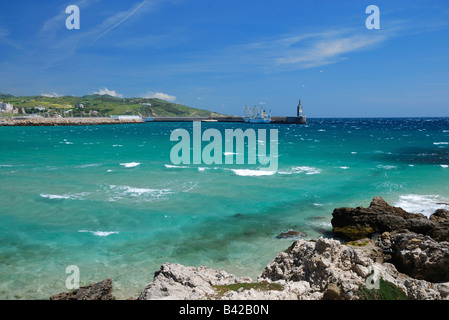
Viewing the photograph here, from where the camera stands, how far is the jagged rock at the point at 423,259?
29.7 ft

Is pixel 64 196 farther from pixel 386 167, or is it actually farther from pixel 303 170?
pixel 386 167

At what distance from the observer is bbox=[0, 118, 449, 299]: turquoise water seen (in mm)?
12980

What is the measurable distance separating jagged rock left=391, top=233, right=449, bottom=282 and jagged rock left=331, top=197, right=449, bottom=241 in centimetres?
317

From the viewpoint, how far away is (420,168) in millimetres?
36281

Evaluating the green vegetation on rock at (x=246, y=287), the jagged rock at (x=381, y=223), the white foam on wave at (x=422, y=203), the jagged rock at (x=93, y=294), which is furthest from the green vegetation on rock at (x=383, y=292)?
the white foam on wave at (x=422, y=203)

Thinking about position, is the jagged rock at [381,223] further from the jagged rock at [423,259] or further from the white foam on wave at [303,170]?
the white foam on wave at [303,170]

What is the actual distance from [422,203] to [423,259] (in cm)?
1401

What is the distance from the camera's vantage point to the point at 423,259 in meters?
9.37

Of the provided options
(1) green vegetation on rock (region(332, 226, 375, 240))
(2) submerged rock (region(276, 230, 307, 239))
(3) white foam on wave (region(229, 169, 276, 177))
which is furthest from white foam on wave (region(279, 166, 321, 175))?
(1) green vegetation on rock (region(332, 226, 375, 240))

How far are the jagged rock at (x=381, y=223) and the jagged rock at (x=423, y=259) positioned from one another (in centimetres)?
317

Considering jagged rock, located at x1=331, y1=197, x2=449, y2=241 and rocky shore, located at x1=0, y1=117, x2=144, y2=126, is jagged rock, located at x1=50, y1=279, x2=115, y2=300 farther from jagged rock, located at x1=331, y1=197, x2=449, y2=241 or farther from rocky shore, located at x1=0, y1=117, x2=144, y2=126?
rocky shore, located at x1=0, y1=117, x2=144, y2=126

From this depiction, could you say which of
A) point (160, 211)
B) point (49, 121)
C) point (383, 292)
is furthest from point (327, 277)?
point (49, 121)

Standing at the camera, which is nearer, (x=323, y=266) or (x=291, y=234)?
(x=323, y=266)

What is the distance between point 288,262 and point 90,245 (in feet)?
32.0
